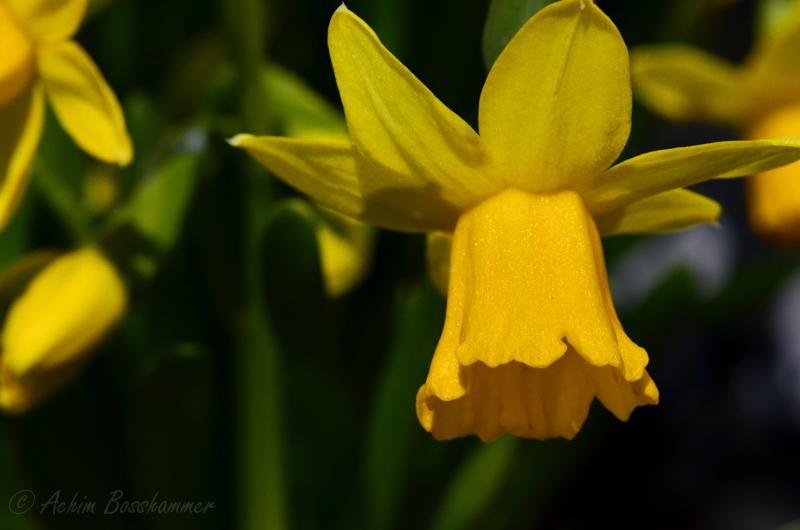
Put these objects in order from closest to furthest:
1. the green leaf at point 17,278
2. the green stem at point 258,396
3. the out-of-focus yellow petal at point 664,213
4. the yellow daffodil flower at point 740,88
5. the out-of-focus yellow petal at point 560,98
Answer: the out-of-focus yellow petal at point 560,98, the out-of-focus yellow petal at point 664,213, the green leaf at point 17,278, the green stem at point 258,396, the yellow daffodil flower at point 740,88

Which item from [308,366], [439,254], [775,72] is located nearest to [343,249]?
[308,366]

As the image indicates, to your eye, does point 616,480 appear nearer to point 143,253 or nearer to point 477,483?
point 477,483

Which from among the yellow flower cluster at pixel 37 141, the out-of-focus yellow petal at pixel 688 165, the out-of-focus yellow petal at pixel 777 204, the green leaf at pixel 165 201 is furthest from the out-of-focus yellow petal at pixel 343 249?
the out-of-focus yellow petal at pixel 777 204

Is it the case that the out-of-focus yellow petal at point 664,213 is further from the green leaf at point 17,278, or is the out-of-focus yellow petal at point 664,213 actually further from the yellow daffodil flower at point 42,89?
the green leaf at point 17,278

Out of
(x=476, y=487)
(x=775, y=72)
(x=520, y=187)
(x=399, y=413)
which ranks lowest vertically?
(x=476, y=487)

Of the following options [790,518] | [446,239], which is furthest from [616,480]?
[446,239]

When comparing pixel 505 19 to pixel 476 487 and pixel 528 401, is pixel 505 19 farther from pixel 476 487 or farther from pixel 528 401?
pixel 476 487

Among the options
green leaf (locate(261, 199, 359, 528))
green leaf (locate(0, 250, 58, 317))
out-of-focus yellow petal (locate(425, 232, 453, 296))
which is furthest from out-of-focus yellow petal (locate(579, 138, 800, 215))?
green leaf (locate(0, 250, 58, 317))
